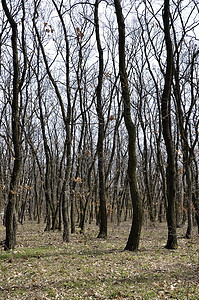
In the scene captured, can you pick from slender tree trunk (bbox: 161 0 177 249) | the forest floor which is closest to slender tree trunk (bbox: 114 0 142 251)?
the forest floor

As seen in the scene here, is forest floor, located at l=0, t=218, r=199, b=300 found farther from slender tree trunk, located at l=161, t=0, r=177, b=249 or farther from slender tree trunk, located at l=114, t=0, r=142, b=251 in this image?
slender tree trunk, located at l=161, t=0, r=177, b=249

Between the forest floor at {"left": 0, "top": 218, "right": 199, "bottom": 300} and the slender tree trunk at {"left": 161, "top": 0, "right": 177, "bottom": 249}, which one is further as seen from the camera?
the slender tree trunk at {"left": 161, "top": 0, "right": 177, "bottom": 249}

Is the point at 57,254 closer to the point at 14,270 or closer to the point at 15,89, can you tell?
the point at 14,270

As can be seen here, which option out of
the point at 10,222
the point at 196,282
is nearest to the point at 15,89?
the point at 10,222

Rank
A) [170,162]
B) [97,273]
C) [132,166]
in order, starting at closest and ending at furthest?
[97,273] < [132,166] < [170,162]

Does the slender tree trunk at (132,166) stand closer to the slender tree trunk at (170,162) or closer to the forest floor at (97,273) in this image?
the forest floor at (97,273)

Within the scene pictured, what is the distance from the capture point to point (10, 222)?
8562mm

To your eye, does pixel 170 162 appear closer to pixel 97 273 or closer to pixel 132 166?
pixel 132 166

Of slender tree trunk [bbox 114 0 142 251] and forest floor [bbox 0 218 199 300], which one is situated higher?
slender tree trunk [bbox 114 0 142 251]

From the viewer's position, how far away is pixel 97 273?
20.8ft


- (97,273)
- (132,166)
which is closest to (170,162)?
(132,166)

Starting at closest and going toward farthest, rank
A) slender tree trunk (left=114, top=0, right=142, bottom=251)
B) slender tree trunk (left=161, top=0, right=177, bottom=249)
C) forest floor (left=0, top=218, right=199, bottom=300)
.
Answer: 1. forest floor (left=0, top=218, right=199, bottom=300)
2. slender tree trunk (left=114, top=0, right=142, bottom=251)
3. slender tree trunk (left=161, top=0, right=177, bottom=249)

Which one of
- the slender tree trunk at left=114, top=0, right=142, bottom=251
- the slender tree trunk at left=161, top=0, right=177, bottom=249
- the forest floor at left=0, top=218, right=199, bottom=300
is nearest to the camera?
the forest floor at left=0, top=218, right=199, bottom=300

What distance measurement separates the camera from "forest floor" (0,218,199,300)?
521 cm
